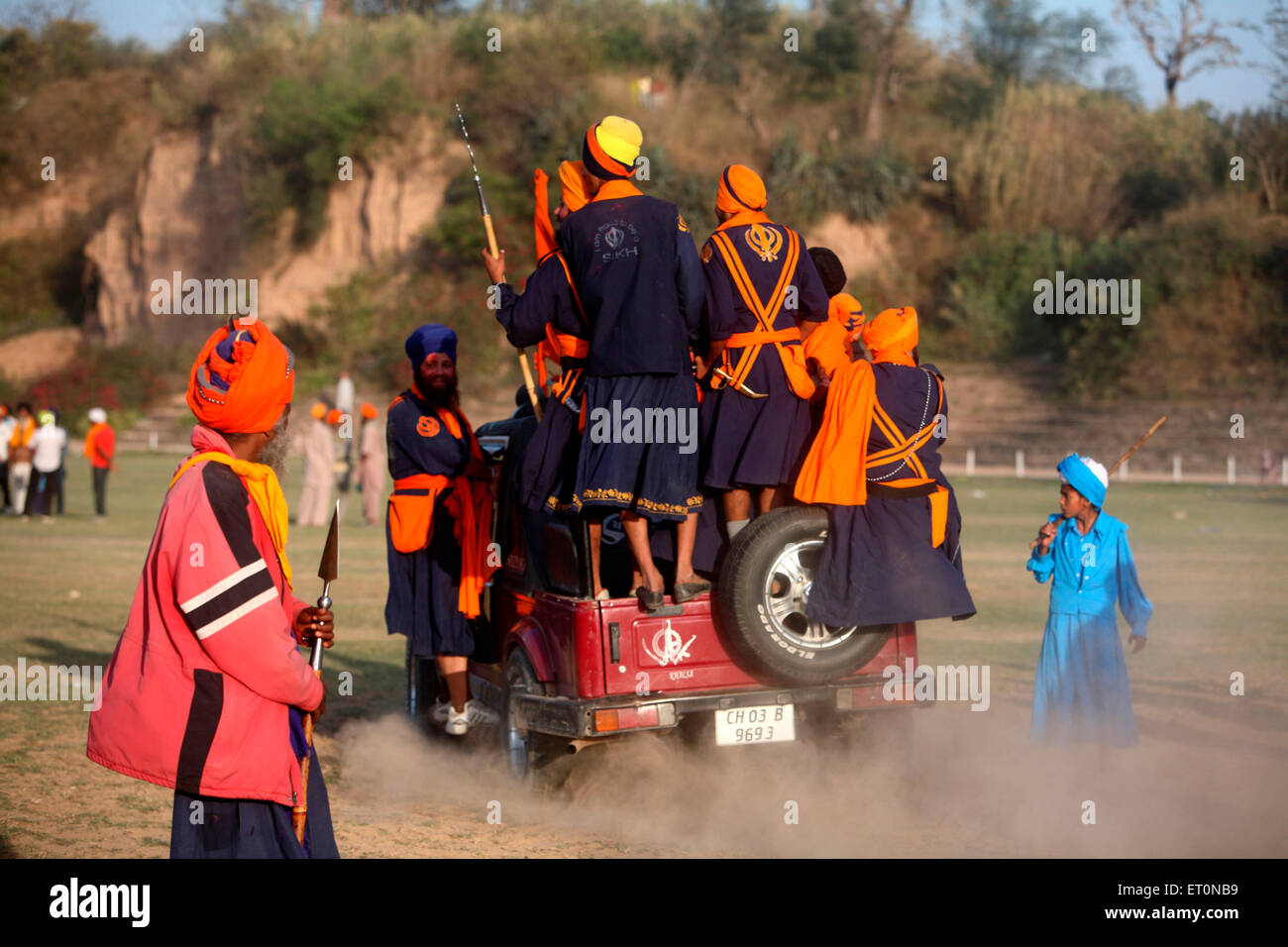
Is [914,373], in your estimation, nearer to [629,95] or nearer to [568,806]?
[568,806]

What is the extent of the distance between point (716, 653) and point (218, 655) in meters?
3.07

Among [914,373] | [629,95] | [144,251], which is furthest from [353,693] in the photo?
[144,251]

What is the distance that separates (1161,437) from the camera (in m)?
34.2

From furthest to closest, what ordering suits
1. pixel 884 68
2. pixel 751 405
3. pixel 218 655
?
pixel 884 68 < pixel 751 405 < pixel 218 655

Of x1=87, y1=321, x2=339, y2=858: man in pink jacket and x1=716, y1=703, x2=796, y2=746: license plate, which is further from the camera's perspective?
x1=716, y1=703, x2=796, y2=746: license plate

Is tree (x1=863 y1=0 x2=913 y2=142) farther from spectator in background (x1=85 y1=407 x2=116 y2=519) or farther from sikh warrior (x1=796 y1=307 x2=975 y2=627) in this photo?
sikh warrior (x1=796 y1=307 x2=975 y2=627)

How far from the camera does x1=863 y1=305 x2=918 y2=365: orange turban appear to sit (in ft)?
21.3

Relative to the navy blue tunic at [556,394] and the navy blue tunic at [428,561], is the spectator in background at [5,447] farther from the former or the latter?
the navy blue tunic at [556,394]

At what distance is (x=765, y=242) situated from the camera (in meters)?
6.43

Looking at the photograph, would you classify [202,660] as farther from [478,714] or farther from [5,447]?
[5,447]

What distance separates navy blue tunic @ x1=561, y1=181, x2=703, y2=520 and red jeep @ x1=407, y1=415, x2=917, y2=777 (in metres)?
0.34

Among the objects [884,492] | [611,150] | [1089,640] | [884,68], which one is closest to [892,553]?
[884,492]

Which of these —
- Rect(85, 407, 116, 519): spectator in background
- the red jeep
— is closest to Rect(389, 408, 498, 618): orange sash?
the red jeep
